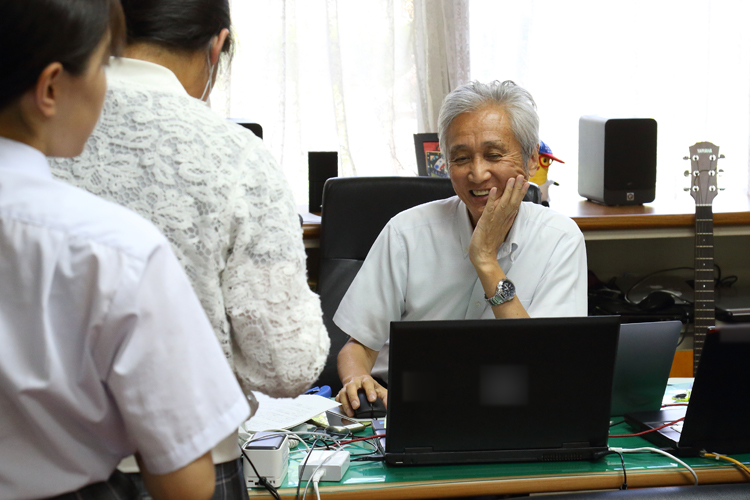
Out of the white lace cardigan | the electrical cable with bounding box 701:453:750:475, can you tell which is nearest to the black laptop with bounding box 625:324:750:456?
the electrical cable with bounding box 701:453:750:475

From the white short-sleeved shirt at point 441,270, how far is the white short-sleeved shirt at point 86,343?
1.09m

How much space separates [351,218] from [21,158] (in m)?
1.37

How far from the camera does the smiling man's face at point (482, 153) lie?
1602 mm

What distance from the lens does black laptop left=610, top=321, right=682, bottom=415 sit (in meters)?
1.25

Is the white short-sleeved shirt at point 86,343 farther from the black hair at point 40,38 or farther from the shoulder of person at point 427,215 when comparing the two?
the shoulder of person at point 427,215

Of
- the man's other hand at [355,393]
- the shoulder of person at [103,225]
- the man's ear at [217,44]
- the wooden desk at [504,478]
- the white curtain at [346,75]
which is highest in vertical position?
the white curtain at [346,75]

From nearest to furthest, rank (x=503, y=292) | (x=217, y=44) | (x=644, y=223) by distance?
1. (x=217, y=44)
2. (x=503, y=292)
3. (x=644, y=223)

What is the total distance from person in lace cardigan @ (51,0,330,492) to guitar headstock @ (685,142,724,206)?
5.73 ft

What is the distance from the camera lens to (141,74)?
79 centimetres

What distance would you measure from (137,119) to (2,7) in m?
0.24

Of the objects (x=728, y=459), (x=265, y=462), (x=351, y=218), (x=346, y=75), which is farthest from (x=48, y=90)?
(x=346, y=75)

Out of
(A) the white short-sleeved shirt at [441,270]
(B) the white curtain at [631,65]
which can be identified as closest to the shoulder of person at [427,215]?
(A) the white short-sleeved shirt at [441,270]

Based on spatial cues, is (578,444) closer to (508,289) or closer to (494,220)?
(508,289)

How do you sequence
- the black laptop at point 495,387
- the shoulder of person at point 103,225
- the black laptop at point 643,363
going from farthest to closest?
the black laptop at point 643,363
the black laptop at point 495,387
the shoulder of person at point 103,225
